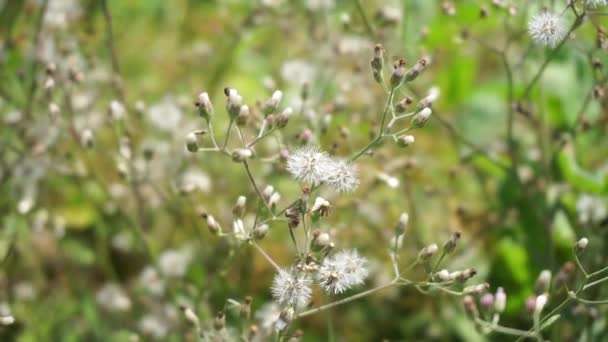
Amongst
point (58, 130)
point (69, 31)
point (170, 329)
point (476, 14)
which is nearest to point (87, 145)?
point (58, 130)

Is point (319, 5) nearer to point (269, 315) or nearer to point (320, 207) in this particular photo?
point (269, 315)

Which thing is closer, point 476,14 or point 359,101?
point 476,14

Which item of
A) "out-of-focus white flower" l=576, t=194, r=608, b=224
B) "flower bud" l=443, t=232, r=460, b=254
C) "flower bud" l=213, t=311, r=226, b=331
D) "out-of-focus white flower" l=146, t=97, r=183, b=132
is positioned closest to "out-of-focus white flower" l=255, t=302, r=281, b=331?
"flower bud" l=213, t=311, r=226, b=331

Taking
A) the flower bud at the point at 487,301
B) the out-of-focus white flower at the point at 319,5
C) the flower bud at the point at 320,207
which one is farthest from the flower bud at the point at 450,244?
the out-of-focus white flower at the point at 319,5

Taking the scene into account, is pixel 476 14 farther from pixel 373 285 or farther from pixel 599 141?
pixel 373 285

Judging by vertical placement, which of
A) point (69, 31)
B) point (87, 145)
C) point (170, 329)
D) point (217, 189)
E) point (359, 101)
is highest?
point (69, 31)

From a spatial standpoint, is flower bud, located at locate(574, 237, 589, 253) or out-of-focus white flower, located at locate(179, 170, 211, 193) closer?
flower bud, located at locate(574, 237, 589, 253)

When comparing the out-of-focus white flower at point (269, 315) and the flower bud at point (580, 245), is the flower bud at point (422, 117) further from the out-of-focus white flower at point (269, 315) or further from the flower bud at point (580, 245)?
the out-of-focus white flower at point (269, 315)

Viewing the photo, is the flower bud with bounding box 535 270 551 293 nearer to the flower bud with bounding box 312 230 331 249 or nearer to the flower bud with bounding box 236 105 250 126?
the flower bud with bounding box 312 230 331 249
